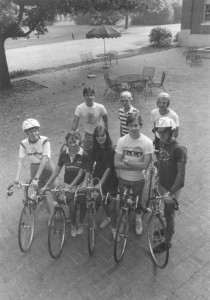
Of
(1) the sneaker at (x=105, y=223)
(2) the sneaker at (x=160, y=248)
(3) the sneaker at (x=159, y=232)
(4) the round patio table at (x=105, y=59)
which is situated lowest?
(1) the sneaker at (x=105, y=223)

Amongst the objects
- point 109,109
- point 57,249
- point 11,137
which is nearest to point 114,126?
point 109,109

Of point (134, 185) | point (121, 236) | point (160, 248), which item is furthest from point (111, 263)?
point (134, 185)

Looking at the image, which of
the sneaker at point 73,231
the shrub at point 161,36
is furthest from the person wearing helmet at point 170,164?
the shrub at point 161,36

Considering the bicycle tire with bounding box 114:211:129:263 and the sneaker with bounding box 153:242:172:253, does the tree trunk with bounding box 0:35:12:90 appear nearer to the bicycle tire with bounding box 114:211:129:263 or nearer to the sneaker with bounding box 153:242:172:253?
the bicycle tire with bounding box 114:211:129:263

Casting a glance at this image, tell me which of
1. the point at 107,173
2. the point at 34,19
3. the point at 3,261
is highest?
the point at 34,19

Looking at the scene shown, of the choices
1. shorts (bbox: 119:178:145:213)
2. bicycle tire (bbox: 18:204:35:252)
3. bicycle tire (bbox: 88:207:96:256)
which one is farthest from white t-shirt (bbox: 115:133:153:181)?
bicycle tire (bbox: 18:204:35:252)

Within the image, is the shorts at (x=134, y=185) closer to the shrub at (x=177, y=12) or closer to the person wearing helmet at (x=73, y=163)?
the person wearing helmet at (x=73, y=163)

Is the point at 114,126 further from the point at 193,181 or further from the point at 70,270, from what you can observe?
the point at 70,270

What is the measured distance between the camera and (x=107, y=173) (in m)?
4.18

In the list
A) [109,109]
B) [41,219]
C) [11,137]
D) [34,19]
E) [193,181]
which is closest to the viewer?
[41,219]

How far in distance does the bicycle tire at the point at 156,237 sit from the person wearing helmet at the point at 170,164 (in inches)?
5.7

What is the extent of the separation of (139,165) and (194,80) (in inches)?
442

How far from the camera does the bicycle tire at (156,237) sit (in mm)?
3947

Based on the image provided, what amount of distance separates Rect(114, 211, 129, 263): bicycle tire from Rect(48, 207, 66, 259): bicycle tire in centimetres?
90
